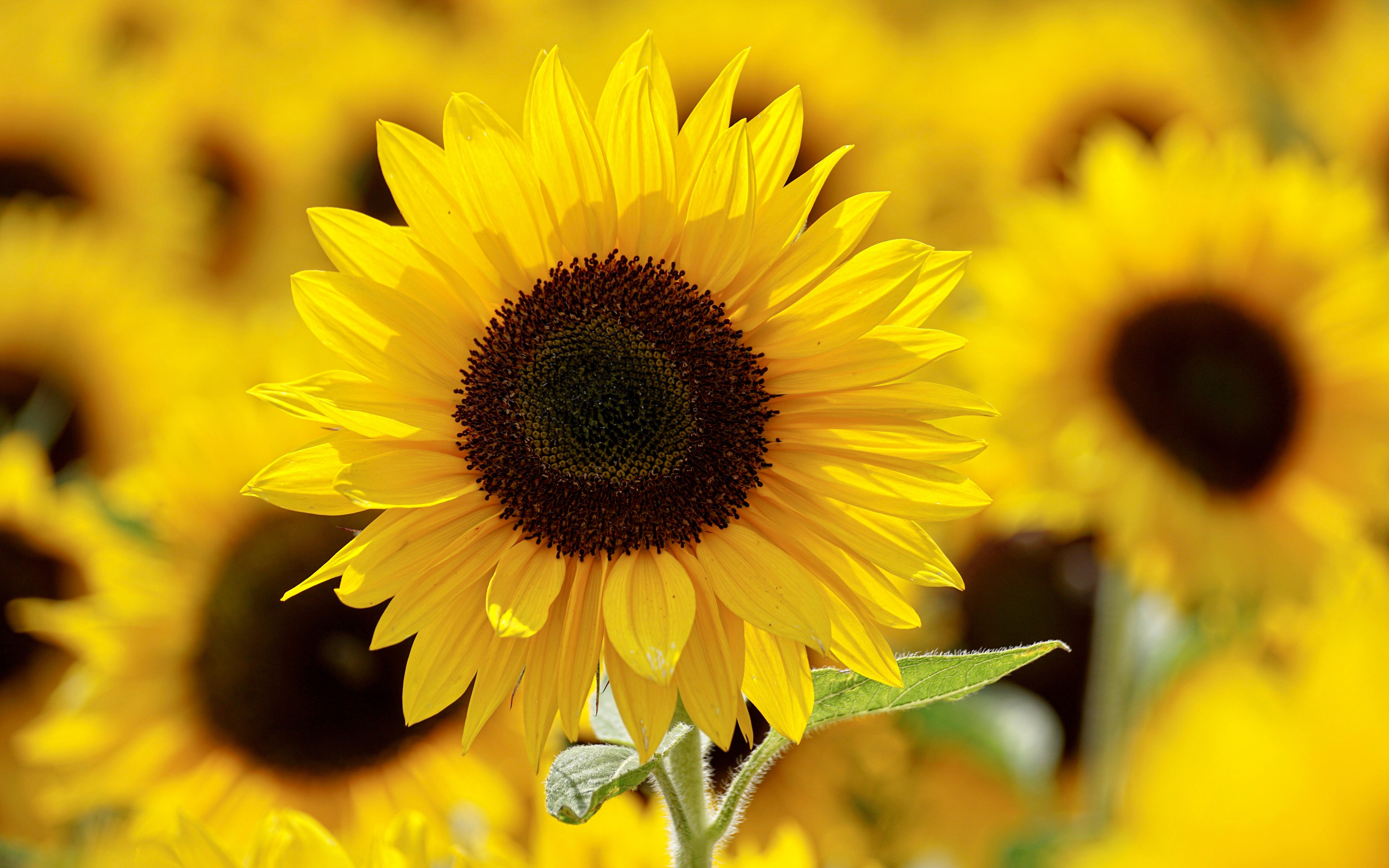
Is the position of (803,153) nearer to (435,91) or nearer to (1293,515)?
(435,91)

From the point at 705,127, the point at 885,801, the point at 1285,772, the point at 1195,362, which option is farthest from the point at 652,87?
the point at 1195,362

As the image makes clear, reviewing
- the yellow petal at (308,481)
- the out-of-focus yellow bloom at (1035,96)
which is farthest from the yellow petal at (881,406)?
the out-of-focus yellow bloom at (1035,96)

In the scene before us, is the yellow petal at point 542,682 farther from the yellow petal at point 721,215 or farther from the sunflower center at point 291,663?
the sunflower center at point 291,663

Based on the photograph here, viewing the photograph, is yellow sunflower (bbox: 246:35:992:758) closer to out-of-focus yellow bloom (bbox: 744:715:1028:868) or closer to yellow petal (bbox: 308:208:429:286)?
yellow petal (bbox: 308:208:429:286)

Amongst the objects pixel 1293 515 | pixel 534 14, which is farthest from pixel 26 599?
pixel 534 14

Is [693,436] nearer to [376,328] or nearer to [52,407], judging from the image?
[376,328]

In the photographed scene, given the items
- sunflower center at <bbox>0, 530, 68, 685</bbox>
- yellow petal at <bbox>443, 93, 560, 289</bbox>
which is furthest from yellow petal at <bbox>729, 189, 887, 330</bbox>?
sunflower center at <bbox>0, 530, 68, 685</bbox>
